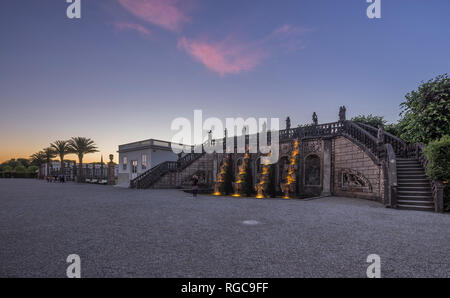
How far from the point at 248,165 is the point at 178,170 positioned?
841 cm

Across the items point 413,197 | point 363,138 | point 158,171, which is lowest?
point 413,197

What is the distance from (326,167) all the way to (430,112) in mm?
6657

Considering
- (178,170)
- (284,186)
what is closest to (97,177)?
(178,170)

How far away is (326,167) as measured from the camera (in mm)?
16156

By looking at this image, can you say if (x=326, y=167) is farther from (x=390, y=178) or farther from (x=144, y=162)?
(x=144, y=162)

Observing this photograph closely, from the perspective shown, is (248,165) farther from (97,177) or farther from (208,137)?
(97,177)

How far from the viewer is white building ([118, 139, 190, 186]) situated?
26859 mm

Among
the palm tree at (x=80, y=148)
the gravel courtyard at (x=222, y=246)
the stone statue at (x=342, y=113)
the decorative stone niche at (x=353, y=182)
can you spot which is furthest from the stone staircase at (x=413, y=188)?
the palm tree at (x=80, y=148)

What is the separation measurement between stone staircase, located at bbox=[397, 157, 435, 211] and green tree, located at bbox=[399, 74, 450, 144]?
1742 mm

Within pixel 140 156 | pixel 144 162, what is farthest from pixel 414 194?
pixel 140 156

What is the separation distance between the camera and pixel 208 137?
25375 mm

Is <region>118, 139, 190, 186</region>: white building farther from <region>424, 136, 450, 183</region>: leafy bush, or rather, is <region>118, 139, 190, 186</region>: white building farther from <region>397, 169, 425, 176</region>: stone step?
<region>424, 136, 450, 183</region>: leafy bush

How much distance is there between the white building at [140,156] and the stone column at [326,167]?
19073 millimetres

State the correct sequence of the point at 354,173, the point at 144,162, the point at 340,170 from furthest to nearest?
1. the point at 144,162
2. the point at 340,170
3. the point at 354,173
